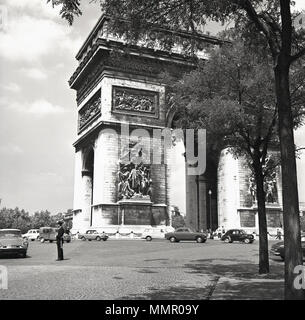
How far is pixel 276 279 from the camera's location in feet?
39.3

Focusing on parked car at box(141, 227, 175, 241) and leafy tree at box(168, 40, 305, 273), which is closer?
leafy tree at box(168, 40, 305, 273)

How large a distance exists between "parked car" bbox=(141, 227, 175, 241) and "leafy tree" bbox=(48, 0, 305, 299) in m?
23.6

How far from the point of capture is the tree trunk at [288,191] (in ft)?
23.3

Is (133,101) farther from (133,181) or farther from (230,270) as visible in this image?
(230,270)

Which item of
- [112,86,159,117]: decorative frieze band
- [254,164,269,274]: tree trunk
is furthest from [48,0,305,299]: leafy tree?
[112,86,159,117]: decorative frieze band

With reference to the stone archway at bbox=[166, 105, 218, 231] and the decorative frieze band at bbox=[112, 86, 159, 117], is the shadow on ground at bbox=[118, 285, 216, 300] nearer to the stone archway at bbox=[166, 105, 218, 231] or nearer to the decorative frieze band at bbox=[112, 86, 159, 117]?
the decorative frieze band at bbox=[112, 86, 159, 117]

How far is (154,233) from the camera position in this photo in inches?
1332

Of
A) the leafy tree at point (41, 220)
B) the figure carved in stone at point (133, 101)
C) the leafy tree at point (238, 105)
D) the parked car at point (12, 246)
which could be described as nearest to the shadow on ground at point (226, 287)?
the leafy tree at point (238, 105)

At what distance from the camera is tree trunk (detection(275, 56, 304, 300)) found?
280 inches

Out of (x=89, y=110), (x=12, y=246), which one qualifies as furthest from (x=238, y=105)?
(x=89, y=110)

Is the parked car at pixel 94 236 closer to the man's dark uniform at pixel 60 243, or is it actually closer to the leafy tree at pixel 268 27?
the man's dark uniform at pixel 60 243

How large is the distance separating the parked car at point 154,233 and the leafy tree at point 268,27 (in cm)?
2360

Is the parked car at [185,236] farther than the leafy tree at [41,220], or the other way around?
the leafy tree at [41,220]
